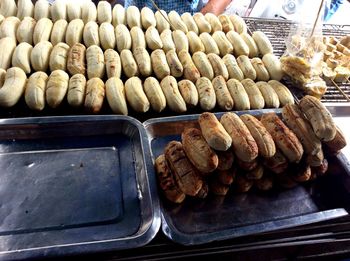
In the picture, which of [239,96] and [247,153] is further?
[239,96]

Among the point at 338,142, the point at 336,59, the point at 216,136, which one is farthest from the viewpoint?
the point at 336,59

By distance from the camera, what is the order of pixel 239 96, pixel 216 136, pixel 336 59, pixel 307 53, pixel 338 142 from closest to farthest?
pixel 216 136 < pixel 338 142 < pixel 239 96 < pixel 307 53 < pixel 336 59

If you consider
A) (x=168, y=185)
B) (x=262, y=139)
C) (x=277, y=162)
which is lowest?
(x=168, y=185)

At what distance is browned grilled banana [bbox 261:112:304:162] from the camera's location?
1.44m

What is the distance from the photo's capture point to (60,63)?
1.90 meters

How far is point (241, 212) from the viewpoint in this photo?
149 centimetres

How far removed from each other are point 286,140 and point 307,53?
4.16ft

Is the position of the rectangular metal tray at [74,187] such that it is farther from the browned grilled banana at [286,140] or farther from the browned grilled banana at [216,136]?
the browned grilled banana at [286,140]

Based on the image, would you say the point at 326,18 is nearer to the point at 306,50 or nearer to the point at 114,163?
the point at 306,50

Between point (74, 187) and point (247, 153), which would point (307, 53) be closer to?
point (247, 153)

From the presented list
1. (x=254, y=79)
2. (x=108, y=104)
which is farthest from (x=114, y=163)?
(x=254, y=79)

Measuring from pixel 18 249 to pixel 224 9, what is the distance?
3116mm

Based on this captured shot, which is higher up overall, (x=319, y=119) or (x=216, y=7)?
(x=319, y=119)

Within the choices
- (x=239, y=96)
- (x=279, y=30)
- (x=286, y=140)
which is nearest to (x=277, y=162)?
(x=286, y=140)
